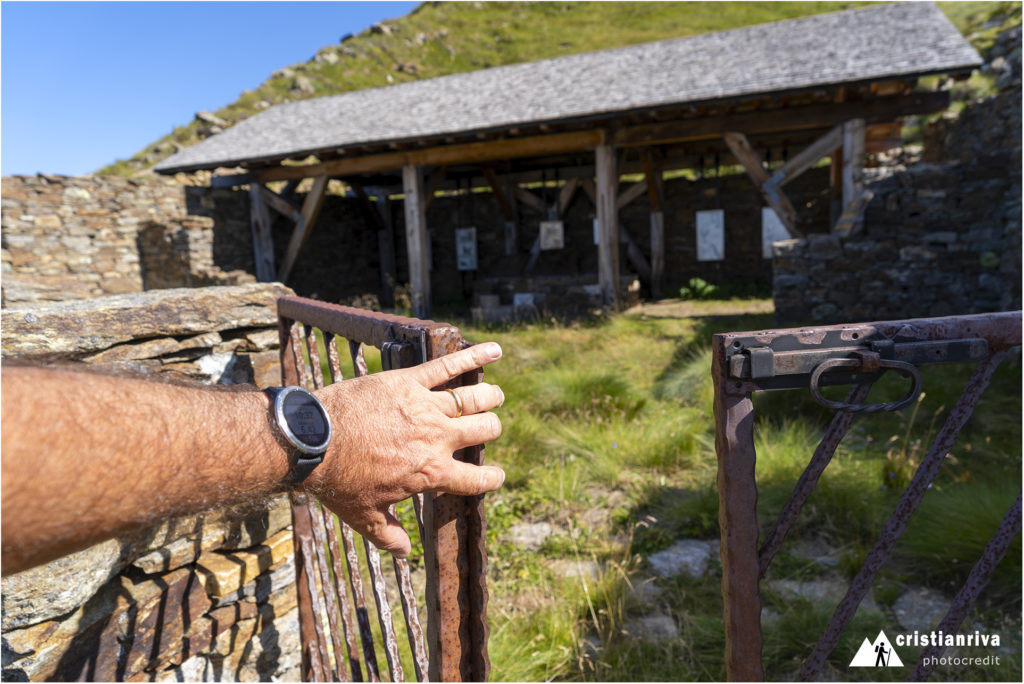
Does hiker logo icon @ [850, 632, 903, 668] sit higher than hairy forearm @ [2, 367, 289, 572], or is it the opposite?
hairy forearm @ [2, 367, 289, 572]

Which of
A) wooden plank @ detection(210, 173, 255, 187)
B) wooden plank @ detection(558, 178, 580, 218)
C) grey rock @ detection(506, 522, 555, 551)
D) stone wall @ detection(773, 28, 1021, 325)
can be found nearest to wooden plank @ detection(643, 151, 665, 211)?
wooden plank @ detection(558, 178, 580, 218)

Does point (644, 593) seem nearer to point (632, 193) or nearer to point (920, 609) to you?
point (920, 609)

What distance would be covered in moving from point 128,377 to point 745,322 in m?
7.94

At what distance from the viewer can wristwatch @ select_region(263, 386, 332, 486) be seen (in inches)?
33.9

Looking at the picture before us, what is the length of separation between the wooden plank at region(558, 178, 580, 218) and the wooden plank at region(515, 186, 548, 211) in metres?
0.40

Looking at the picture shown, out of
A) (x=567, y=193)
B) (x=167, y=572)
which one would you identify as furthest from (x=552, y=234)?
(x=167, y=572)

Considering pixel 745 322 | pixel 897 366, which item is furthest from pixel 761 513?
pixel 745 322

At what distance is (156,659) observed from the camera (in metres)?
1.79

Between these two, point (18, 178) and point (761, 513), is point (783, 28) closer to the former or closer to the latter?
point (761, 513)

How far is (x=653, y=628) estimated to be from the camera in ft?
8.61

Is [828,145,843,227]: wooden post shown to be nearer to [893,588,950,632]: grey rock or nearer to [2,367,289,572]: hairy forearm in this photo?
[893,588,950,632]: grey rock

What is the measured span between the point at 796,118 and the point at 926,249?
111 inches

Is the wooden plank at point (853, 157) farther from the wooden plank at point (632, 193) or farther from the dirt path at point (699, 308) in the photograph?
the wooden plank at point (632, 193)

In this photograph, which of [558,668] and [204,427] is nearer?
[204,427]
